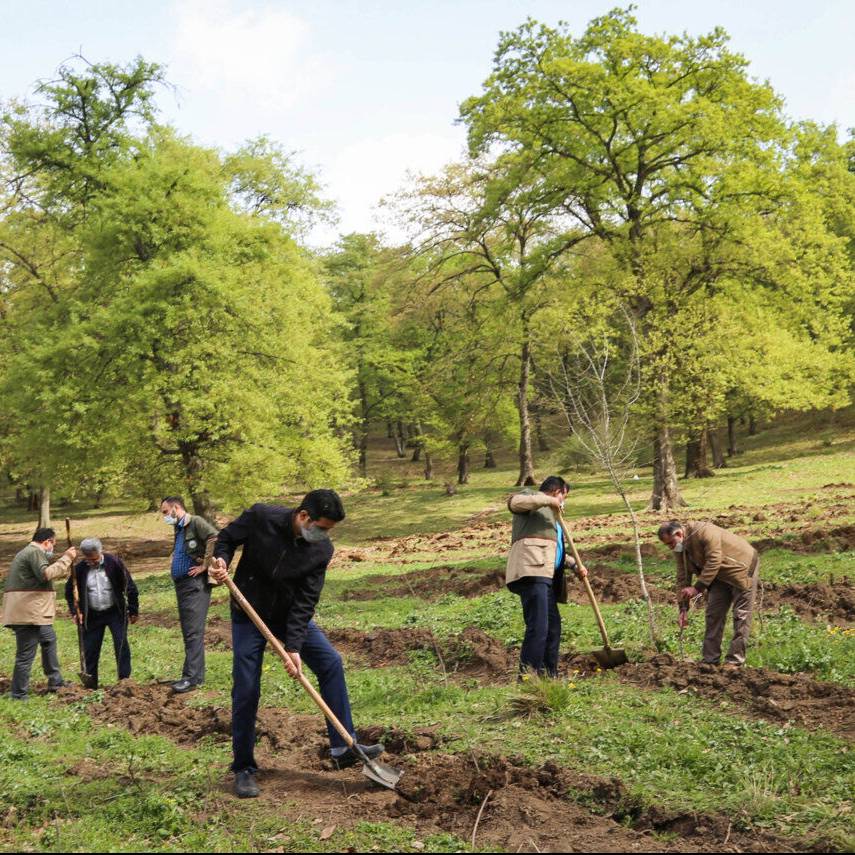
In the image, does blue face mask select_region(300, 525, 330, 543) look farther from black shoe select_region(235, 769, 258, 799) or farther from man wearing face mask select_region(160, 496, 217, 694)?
man wearing face mask select_region(160, 496, 217, 694)

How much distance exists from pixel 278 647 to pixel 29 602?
5.59 m

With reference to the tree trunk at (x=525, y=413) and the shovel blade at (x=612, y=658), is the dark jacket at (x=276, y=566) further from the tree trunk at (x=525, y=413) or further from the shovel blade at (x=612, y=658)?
the tree trunk at (x=525, y=413)

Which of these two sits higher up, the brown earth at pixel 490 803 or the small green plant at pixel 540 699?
the small green plant at pixel 540 699

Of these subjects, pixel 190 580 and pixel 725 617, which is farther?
pixel 190 580

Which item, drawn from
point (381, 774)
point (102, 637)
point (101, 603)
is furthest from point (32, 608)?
point (381, 774)

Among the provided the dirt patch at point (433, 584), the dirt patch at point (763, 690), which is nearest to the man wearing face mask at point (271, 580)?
the dirt patch at point (763, 690)

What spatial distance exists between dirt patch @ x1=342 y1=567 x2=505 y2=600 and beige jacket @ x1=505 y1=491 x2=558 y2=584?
696 cm

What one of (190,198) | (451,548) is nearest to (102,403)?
(190,198)

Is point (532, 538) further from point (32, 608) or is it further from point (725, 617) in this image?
point (32, 608)

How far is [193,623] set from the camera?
10031mm

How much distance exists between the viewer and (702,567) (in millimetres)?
9062

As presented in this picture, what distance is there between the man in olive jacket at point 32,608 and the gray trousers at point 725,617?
7.30m

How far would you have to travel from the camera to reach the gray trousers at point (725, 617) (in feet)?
29.5

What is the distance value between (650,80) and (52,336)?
62.7 ft
